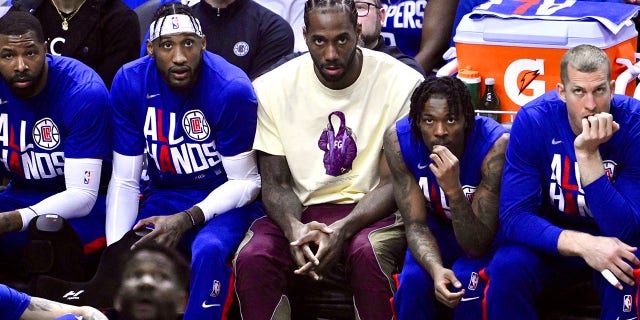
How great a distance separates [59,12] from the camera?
6.09m

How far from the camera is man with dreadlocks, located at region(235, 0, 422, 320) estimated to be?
4.90 metres

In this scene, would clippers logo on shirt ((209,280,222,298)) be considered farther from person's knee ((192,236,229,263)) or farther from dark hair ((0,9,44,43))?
dark hair ((0,9,44,43))

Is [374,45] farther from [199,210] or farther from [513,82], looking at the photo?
[199,210]

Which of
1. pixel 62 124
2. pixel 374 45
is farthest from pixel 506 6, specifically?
pixel 62 124

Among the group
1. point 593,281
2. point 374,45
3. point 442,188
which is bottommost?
point 593,281

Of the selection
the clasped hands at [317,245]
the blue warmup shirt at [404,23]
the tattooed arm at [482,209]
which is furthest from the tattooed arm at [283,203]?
the blue warmup shirt at [404,23]

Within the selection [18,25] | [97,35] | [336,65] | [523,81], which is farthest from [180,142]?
[523,81]

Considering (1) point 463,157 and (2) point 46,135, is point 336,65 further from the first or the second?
(2) point 46,135

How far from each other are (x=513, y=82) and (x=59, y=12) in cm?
224

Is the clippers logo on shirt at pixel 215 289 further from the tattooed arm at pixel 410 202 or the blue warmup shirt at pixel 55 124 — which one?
the blue warmup shirt at pixel 55 124

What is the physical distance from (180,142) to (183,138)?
0.02 metres

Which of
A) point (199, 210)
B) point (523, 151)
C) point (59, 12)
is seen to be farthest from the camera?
point (59, 12)

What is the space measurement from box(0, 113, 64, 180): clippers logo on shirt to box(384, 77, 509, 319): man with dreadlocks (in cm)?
150

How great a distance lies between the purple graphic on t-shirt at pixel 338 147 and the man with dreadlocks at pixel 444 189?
0.74ft
